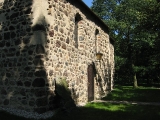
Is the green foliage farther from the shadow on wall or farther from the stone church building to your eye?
the shadow on wall

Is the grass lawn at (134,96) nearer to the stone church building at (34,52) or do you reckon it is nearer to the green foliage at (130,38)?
the stone church building at (34,52)

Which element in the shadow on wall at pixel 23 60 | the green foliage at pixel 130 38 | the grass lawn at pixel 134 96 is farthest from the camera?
the green foliage at pixel 130 38

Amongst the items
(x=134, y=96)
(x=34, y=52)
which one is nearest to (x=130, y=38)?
(x=134, y=96)

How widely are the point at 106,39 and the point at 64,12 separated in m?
7.52

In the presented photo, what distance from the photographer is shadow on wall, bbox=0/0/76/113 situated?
22.3 feet

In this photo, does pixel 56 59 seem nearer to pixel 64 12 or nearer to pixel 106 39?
pixel 64 12

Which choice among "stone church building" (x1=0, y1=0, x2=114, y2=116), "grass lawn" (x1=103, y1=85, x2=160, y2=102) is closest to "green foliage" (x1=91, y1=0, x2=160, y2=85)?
"grass lawn" (x1=103, y1=85, x2=160, y2=102)

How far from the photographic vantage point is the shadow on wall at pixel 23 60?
22.3 feet

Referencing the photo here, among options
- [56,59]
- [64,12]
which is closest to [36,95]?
[56,59]

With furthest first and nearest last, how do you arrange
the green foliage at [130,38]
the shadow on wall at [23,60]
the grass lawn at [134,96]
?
the green foliage at [130,38] → the grass lawn at [134,96] → the shadow on wall at [23,60]

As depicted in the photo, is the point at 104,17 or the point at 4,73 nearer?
the point at 4,73

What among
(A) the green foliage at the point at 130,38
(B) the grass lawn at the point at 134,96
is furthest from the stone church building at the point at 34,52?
(A) the green foliage at the point at 130,38

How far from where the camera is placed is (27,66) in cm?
696

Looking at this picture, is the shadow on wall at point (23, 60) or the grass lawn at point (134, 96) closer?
the shadow on wall at point (23, 60)
